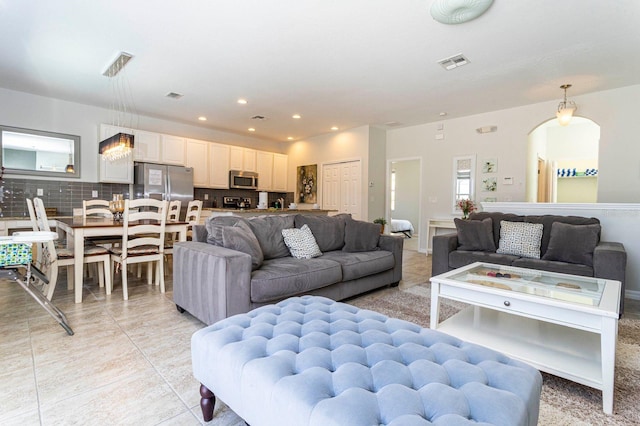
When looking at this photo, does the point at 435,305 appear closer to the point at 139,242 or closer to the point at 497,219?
the point at 497,219

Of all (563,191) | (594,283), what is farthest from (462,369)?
(563,191)

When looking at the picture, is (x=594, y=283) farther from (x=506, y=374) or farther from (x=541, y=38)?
(x=541, y=38)

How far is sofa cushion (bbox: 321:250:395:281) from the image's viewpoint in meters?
3.01

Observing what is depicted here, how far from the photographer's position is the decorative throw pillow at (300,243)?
315 centimetres

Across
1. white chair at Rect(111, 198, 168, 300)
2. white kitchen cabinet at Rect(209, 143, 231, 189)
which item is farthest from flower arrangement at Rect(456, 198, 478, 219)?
white kitchen cabinet at Rect(209, 143, 231, 189)

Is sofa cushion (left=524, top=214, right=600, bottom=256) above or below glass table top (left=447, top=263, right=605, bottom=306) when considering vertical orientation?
above

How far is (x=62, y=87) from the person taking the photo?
14.8 ft

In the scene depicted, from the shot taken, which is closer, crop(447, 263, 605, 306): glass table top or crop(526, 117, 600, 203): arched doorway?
crop(447, 263, 605, 306): glass table top

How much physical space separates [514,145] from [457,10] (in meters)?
3.53

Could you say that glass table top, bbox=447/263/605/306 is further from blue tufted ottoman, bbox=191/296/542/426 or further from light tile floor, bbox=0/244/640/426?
light tile floor, bbox=0/244/640/426

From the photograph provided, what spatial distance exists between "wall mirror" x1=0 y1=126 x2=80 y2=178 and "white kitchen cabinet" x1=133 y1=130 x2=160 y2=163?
2.84 feet

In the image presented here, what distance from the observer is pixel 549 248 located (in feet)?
11.1

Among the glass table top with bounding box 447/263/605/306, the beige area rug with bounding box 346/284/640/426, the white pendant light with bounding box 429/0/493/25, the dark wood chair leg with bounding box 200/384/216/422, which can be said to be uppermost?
the white pendant light with bounding box 429/0/493/25

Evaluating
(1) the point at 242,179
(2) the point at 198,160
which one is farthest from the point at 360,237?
(2) the point at 198,160
